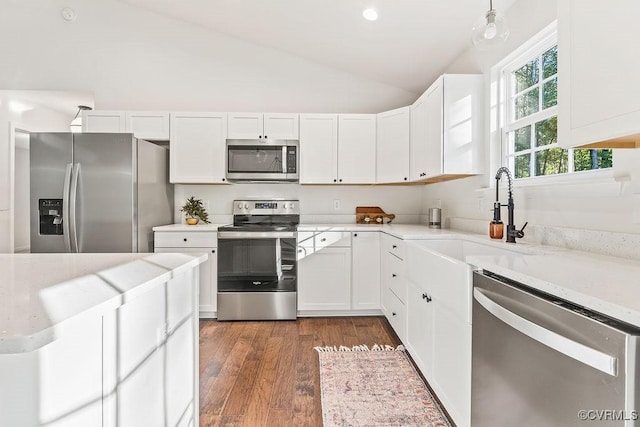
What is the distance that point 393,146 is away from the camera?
11.4ft

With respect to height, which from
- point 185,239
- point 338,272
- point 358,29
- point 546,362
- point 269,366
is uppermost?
point 358,29

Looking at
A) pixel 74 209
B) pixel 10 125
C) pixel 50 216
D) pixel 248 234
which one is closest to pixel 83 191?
pixel 74 209

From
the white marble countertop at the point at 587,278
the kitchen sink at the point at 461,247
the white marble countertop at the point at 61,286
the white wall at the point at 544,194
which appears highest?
the white wall at the point at 544,194

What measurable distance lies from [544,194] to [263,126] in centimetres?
257

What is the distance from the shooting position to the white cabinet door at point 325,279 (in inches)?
131

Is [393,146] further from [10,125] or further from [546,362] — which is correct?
[10,125]

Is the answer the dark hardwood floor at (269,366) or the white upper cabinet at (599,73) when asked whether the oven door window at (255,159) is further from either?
the white upper cabinet at (599,73)

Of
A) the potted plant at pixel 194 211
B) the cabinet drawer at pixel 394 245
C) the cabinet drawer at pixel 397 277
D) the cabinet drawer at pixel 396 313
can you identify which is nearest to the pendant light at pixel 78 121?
the potted plant at pixel 194 211

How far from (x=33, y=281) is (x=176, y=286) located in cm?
43

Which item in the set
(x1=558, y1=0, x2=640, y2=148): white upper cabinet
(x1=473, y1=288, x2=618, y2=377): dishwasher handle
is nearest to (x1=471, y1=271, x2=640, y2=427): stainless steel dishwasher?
(x1=473, y1=288, x2=618, y2=377): dishwasher handle

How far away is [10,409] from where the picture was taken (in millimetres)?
663

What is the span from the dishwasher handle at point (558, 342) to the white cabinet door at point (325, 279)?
7.33 ft

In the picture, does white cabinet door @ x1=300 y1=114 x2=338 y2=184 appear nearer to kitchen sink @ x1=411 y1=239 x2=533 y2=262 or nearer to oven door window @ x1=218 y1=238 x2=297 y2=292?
oven door window @ x1=218 y1=238 x2=297 y2=292

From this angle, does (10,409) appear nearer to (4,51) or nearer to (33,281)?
(33,281)
